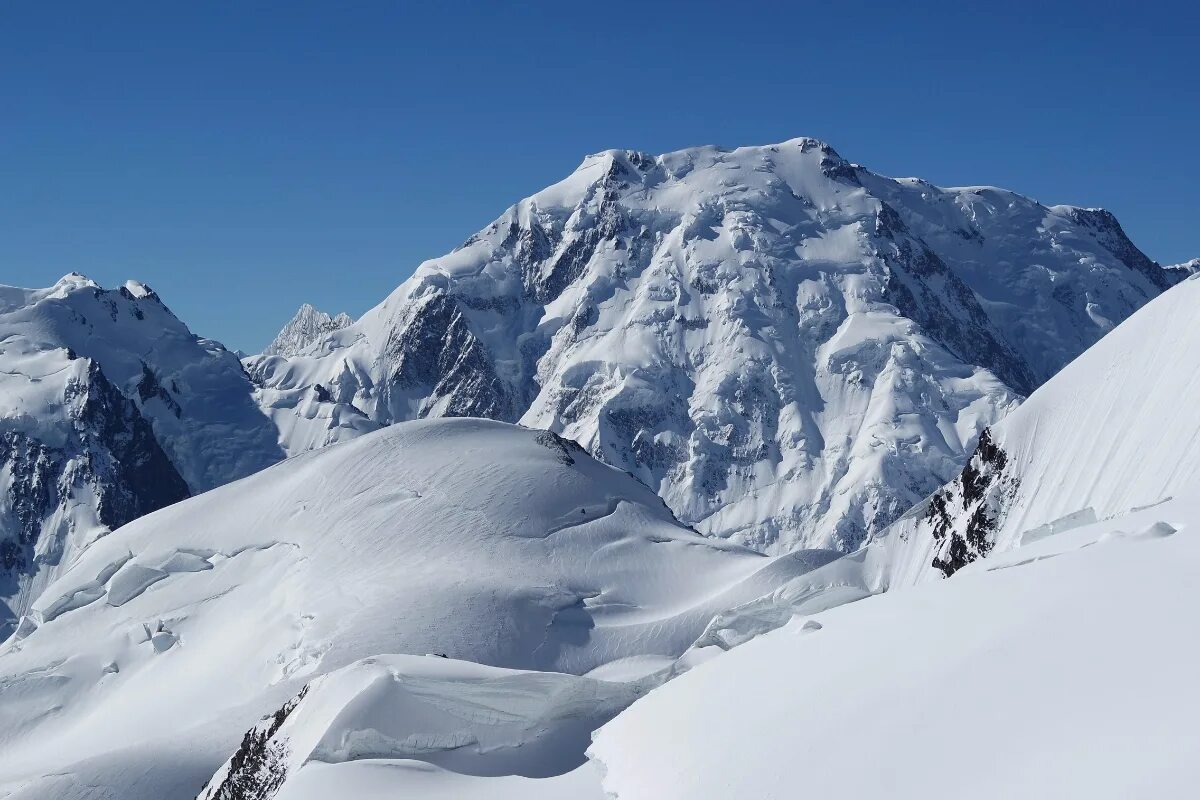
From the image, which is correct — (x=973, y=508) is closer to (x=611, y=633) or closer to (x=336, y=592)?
(x=611, y=633)

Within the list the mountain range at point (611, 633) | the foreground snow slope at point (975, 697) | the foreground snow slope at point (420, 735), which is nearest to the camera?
the foreground snow slope at point (975, 697)

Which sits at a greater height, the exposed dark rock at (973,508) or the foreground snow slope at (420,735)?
the exposed dark rock at (973,508)

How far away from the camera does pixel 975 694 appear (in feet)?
60.7

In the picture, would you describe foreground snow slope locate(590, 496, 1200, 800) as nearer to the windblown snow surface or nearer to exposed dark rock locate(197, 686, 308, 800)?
the windblown snow surface

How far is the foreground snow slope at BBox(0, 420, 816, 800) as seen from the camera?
223 ft

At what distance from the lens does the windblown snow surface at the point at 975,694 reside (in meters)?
16.1

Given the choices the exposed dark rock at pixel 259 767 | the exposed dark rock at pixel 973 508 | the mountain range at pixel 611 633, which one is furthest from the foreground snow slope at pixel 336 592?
the exposed dark rock at pixel 259 767

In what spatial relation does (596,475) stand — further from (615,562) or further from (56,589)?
(56,589)

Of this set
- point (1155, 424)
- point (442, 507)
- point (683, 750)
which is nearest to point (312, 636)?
point (442, 507)

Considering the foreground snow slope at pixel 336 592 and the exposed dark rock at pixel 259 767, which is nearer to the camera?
the exposed dark rock at pixel 259 767

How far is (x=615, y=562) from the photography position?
3194 inches

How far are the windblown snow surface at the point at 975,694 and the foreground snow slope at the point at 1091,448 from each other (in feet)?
24.1

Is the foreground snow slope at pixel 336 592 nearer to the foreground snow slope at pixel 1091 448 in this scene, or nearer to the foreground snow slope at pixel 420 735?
the foreground snow slope at pixel 1091 448

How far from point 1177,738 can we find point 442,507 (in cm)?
7151
